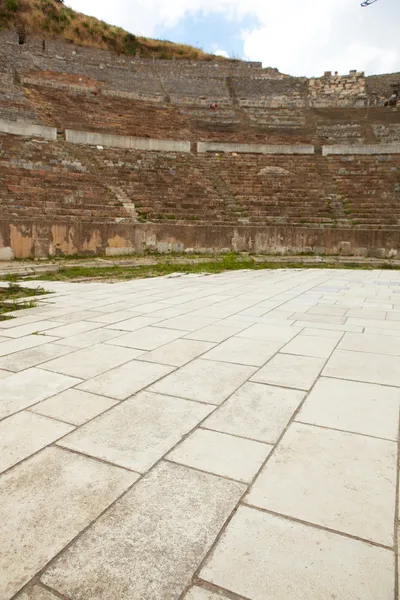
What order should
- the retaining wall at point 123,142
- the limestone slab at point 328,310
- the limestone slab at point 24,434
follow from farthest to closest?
the retaining wall at point 123,142 < the limestone slab at point 328,310 < the limestone slab at point 24,434

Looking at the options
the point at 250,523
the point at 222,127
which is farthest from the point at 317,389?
the point at 222,127

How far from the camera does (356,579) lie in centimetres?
124

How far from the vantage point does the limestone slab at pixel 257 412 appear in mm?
2162

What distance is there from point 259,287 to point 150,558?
680cm

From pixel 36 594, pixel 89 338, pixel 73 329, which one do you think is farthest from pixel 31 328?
pixel 36 594

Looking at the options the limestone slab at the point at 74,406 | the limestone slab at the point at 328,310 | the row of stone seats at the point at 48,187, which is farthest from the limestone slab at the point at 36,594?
the row of stone seats at the point at 48,187

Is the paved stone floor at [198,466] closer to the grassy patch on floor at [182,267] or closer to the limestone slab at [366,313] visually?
the limestone slab at [366,313]

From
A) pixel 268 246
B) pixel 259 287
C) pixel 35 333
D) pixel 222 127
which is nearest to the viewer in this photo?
pixel 35 333

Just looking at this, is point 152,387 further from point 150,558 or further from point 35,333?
point 35,333

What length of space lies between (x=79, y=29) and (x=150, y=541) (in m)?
37.7

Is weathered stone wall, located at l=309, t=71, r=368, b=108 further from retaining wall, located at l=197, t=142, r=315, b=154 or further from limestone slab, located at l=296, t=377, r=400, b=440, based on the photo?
limestone slab, located at l=296, t=377, r=400, b=440

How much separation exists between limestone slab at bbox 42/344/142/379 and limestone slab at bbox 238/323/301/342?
128 centimetres

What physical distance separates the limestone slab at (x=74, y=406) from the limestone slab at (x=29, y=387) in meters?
0.09

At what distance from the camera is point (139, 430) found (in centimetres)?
217
